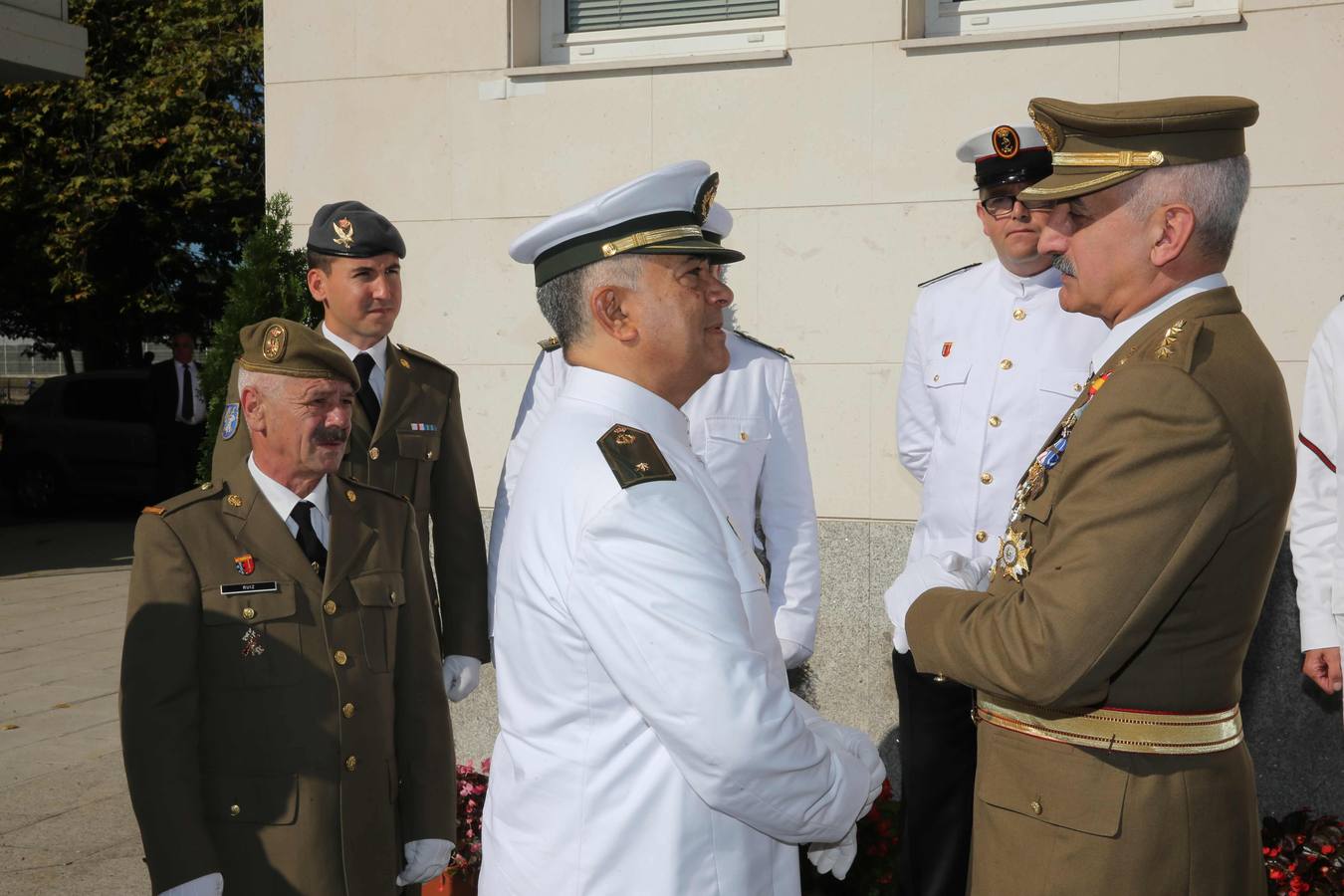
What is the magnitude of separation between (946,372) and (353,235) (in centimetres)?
185

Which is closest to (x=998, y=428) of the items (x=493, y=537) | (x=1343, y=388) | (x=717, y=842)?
(x=1343, y=388)

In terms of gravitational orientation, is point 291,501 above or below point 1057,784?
above

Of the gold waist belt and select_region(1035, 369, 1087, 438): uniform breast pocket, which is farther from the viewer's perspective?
select_region(1035, 369, 1087, 438): uniform breast pocket

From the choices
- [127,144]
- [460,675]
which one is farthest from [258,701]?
[127,144]

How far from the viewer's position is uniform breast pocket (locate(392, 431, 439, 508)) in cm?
387

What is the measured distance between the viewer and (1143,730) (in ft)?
7.25

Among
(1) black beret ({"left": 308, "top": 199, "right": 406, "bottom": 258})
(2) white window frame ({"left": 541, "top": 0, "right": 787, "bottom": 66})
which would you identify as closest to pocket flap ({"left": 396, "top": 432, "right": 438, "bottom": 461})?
(1) black beret ({"left": 308, "top": 199, "right": 406, "bottom": 258})

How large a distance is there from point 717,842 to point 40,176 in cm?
2271

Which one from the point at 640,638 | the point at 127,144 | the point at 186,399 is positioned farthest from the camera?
the point at 127,144

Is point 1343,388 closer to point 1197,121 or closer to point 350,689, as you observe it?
point 1197,121

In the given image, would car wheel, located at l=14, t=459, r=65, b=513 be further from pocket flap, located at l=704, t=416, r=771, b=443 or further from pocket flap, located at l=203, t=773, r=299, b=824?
pocket flap, located at l=203, t=773, r=299, b=824

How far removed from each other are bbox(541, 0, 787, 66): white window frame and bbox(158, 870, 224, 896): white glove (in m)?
3.97

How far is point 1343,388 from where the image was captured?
3.73 meters

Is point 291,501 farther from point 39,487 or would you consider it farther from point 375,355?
point 39,487
